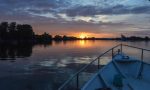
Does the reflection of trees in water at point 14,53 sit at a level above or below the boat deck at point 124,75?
below

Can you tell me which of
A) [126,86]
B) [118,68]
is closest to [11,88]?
[118,68]

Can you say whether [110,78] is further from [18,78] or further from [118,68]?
[18,78]

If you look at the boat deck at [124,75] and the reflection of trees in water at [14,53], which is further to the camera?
the reflection of trees in water at [14,53]

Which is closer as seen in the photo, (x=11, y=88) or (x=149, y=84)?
(x=149, y=84)

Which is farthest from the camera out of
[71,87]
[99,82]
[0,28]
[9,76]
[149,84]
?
[0,28]

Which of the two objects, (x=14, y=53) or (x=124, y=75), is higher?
(x=124, y=75)

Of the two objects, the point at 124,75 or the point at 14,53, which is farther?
the point at 14,53

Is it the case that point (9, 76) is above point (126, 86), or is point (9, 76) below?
below

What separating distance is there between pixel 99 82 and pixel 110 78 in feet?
5.02

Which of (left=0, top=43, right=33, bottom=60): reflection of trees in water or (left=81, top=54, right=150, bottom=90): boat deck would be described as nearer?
(left=81, top=54, right=150, bottom=90): boat deck

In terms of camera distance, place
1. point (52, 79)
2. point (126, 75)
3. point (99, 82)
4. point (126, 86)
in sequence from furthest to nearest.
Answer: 1. point (52, 79)
2. point (126, 75)
3. point (126, 86)
4. point (99, 82)

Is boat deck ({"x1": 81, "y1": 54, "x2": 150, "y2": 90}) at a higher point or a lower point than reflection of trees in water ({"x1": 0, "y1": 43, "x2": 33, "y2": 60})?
higher

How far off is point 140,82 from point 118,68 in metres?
1.49

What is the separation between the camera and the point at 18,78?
25250mm
